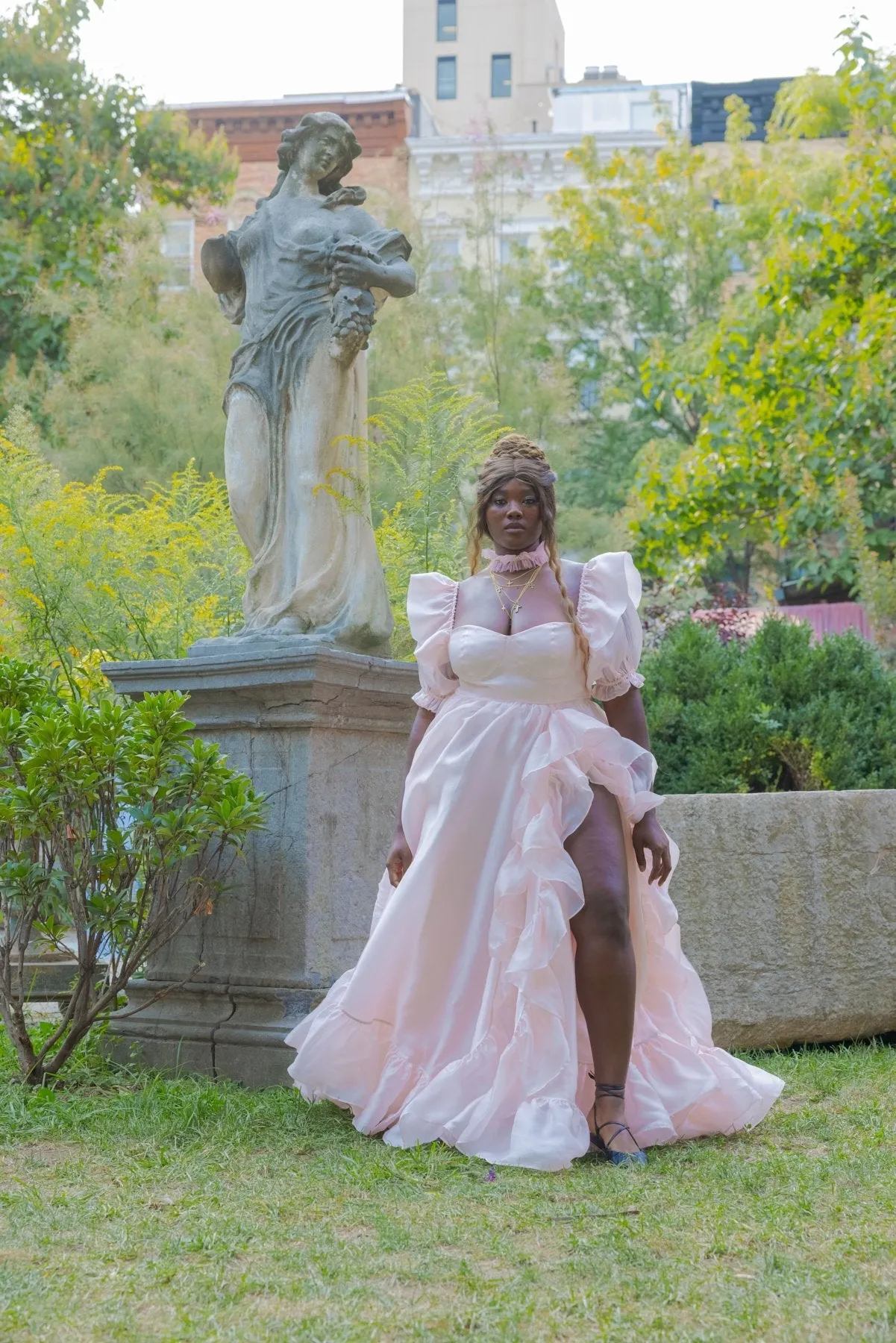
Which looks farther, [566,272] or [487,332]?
[566,272]

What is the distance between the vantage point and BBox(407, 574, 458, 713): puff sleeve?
176 inches

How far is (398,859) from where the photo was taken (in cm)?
444

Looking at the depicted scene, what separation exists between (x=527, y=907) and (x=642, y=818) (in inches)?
17.2

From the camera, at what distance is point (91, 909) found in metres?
4.71

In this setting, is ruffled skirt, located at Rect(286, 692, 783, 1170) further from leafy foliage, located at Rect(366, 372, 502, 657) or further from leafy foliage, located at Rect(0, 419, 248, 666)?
leafy foliage, located at Rect(0, 419, 248, 666)

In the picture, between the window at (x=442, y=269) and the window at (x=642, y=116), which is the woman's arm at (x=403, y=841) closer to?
the window at (x=442, y=269)

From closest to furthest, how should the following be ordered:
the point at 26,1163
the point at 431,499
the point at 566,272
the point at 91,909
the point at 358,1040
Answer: the point at 26,1163 < the point at 358,1040 < the point at 91,909 < the point at 431,499 < the point at 566,272

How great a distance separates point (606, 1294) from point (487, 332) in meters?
18.6

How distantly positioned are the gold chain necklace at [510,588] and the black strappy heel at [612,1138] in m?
1.35

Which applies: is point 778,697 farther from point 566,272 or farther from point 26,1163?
point 566,272

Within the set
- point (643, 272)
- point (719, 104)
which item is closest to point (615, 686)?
point (643, 272)

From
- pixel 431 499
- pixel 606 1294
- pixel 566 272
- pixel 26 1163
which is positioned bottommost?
pixel 26 1163

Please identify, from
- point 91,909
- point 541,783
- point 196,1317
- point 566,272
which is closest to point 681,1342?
point 196,1317

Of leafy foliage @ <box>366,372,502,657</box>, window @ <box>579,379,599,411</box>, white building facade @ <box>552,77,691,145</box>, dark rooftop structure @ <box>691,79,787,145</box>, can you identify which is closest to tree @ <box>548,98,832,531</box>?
window @ <box>579,379,599,411</box>
